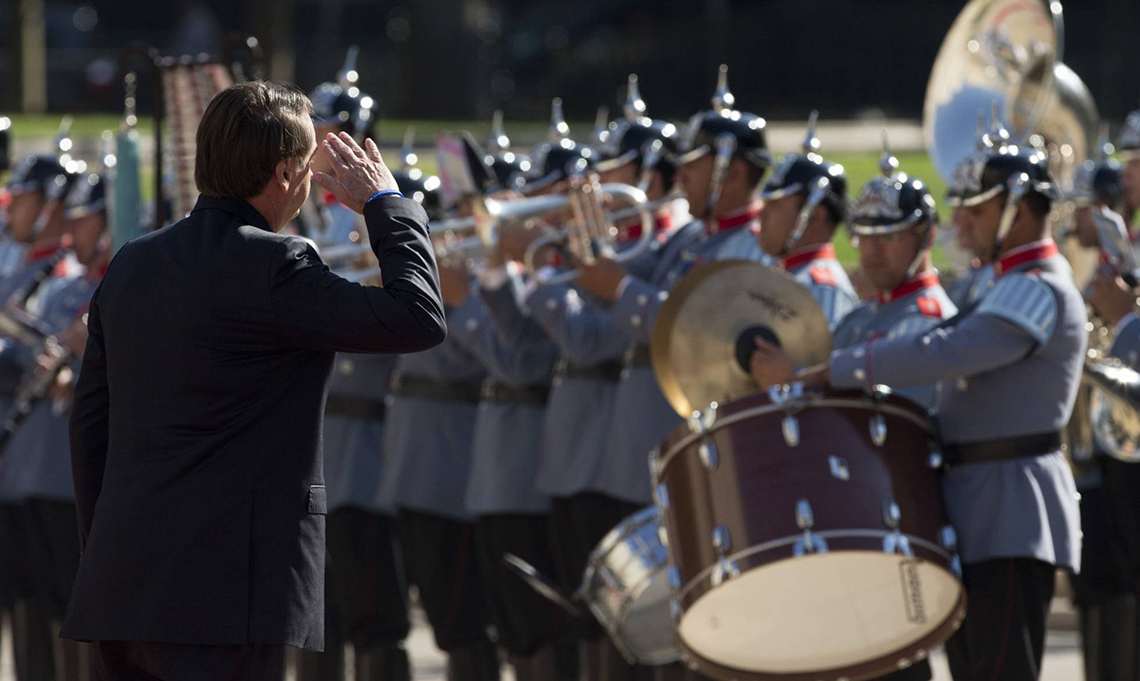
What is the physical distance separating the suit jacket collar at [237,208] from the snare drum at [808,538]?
1.82 meters

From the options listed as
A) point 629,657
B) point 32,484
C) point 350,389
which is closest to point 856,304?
point 629,657

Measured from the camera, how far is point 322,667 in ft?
24.0

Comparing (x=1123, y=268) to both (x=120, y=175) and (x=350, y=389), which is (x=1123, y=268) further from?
(x=120, y=175)

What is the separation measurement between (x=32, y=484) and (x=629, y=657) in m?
2.74

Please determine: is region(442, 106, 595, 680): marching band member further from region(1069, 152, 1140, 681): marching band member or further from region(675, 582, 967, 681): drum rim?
region(1069, 152, 1140, 681): marching band member

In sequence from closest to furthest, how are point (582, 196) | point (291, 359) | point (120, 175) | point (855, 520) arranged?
point (291, 359), point (855, 520), point (120, 175), point (582, 196)

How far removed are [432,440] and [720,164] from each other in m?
1.51

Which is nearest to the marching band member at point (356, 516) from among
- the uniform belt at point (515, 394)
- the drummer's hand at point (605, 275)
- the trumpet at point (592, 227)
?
the uniform belt at point (515, 394)

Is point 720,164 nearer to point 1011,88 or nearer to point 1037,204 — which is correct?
point 1037,204

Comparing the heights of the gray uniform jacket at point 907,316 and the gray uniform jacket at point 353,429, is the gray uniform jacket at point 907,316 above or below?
above

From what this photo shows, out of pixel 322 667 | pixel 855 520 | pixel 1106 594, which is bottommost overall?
pixel 322 667

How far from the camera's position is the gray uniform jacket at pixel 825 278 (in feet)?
20.3

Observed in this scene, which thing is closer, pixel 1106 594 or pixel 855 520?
pixel 855 520

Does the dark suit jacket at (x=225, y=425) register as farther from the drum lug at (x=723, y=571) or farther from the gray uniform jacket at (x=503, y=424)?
the gray uniform jacket at (x=503, y=424)
